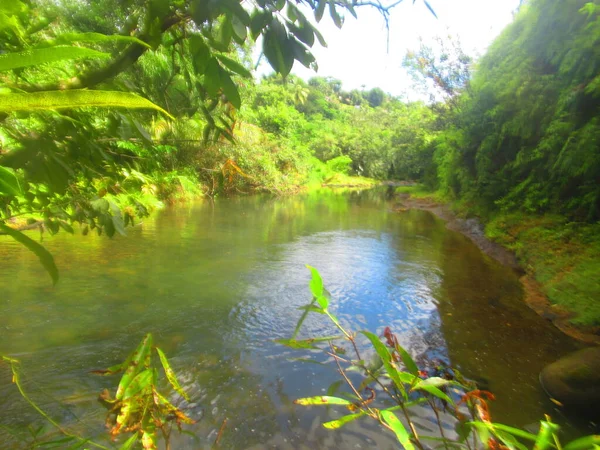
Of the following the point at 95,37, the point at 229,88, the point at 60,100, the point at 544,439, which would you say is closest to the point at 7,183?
the point at 60,100

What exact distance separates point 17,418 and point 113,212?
6.80ft

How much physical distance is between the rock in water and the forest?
1.97 ft

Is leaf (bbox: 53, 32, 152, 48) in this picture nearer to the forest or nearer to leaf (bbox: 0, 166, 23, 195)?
the forest

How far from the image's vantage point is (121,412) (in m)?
1.45

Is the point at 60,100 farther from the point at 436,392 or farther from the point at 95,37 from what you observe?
the point at 436,392

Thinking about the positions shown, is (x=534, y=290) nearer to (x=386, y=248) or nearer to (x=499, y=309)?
(x=499, y=309)

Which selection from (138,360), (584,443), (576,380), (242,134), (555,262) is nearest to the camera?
(584,443)

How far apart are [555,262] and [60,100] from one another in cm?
700

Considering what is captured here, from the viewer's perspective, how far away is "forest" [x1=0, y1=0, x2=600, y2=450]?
33.3 inches

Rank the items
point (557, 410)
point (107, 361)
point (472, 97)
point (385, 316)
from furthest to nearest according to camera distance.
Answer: point (472, 97)
point (385, 316)
point (107, 361)
point (557, 410)

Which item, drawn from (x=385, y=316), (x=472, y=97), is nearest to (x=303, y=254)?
(x=385, y=316)

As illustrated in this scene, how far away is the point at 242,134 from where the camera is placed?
18.6 m

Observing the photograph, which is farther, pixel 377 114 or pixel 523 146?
pixel 377 114

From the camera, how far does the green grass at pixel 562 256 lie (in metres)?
4.43
